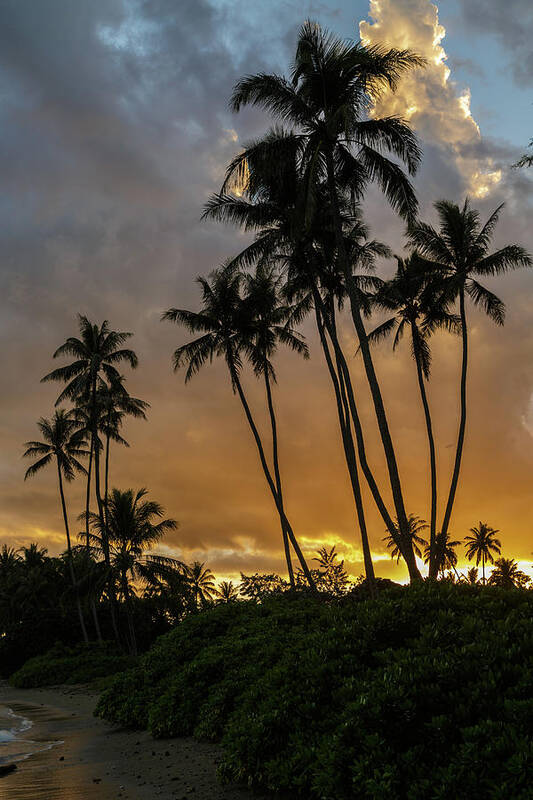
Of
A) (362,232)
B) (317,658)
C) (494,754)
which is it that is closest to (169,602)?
(362,232)

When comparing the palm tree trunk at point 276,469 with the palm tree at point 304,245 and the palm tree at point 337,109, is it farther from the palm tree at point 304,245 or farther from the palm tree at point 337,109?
the palm tree at point 337,109

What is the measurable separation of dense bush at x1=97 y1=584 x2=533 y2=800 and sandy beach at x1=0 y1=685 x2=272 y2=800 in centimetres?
39

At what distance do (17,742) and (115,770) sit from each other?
5.12 metres

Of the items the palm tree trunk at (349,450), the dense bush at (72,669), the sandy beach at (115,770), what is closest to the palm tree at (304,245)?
the palm tree trunk at (349,450)

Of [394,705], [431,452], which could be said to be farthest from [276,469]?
[394,705]

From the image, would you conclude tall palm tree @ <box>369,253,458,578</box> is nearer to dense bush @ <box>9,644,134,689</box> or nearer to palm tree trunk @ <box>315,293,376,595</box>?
palm tree trunk @ <box>315,293,376,595</box>

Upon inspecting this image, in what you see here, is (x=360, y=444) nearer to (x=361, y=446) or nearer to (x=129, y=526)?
(x=361, y=446)

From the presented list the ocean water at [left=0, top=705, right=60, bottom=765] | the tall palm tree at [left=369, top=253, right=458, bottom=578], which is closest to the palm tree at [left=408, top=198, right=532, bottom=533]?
the tall palm tree at [left=369, top=253, right=458, bottom=578]

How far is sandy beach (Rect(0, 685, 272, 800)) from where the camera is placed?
6801mm

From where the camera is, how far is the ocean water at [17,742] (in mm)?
10172

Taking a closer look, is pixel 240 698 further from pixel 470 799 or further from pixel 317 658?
pixel 470 799

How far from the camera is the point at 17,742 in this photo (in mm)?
12078

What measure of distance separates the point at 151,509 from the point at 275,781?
33313 mm

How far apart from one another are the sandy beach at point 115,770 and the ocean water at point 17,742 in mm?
181
